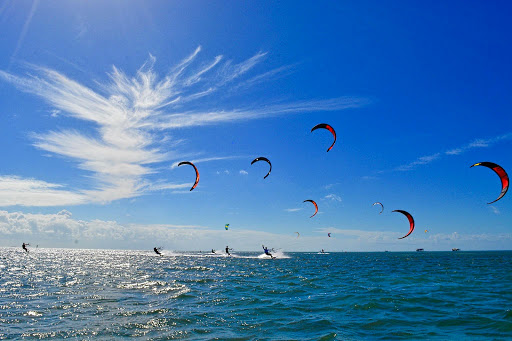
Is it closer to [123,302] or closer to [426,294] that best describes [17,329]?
[123,302]

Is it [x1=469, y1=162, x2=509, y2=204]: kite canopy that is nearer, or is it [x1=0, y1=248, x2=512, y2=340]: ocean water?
[x1=0, y1=248, x2=512, y2=340]: ocean water

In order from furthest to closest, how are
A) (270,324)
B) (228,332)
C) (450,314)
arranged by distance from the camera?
(450,314) < (270,324) < (228,332)

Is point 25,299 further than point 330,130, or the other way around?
point 330,130

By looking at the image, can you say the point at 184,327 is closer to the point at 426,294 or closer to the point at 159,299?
the point at 159,299

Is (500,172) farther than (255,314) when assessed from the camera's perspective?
Yes

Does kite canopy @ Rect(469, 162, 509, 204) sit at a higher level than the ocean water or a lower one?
higher

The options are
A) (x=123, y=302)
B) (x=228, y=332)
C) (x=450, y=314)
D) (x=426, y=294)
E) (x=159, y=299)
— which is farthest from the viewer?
(x=426, y=294)

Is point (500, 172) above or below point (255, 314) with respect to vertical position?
above

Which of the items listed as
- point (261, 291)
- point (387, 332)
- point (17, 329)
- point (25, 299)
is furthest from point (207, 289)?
point (387, 332)

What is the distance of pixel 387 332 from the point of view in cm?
994

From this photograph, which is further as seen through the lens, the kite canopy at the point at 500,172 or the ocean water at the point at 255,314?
the kite canopy at the point at 500,172

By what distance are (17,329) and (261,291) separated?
1169cm

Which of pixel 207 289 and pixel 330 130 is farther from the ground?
pixel 330 130

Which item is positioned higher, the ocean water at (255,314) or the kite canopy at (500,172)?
the kite canopy at (500,172)
